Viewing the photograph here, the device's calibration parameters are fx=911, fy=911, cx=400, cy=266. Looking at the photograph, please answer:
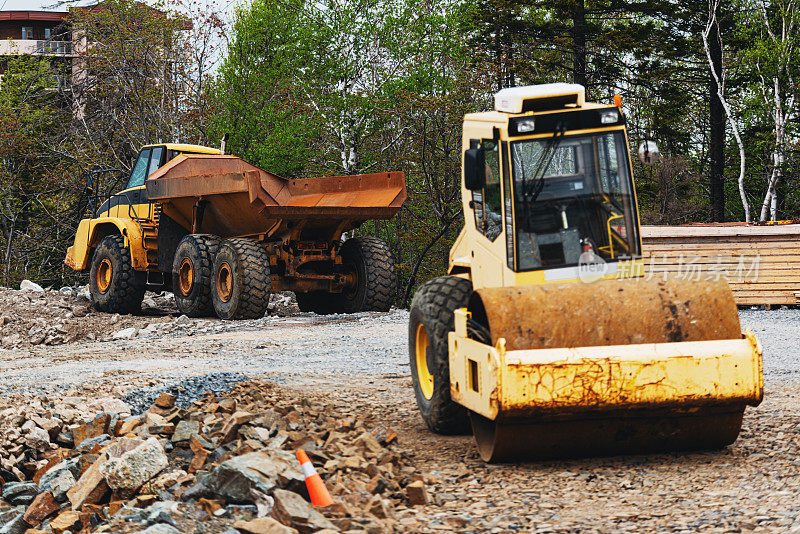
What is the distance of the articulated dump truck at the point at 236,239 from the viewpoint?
1509 centimetres

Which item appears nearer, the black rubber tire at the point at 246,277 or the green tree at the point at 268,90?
the black rubber tire at the point at 246,277

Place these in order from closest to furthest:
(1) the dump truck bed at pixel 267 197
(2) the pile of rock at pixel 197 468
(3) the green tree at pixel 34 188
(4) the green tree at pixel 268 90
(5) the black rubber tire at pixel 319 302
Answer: (2) the pile of rock at pixel 197 468 < (1) the dump truck bed at pixel 267 197 < (5) the black rubber tire at pixel 319 302 < (4) the green tree at pixel 268 90 < (3) the green tree at pixel 34 188

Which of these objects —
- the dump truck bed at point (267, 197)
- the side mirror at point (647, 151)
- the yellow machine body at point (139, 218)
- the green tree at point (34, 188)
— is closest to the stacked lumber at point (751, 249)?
the dump truck bed at point (267, 197)

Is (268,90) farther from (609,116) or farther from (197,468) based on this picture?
(197,468)

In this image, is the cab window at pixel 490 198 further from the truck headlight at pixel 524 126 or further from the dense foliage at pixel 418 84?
the dense foliage at pixel 418 84

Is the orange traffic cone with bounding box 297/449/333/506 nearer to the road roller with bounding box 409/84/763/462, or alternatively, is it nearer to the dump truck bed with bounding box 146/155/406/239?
the road roller with bounding box 409/84/763/462

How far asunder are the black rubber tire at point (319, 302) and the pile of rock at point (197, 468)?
920cm

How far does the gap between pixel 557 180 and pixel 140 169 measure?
13.1m

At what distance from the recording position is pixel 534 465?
606cm

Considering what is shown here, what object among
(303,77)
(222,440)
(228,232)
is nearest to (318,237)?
(228,232)

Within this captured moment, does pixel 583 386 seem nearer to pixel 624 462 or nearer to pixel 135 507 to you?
pixel 624 462

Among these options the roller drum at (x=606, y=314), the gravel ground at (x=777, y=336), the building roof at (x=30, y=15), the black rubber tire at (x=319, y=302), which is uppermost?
the building roof at (x=30, y=15)

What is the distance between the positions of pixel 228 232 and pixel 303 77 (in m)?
12.8

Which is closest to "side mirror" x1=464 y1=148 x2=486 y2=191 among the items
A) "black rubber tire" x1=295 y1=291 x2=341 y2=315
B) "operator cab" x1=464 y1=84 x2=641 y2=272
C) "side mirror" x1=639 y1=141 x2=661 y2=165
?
"operator cab" x1=464 y1=84 x2=641 y2=272
